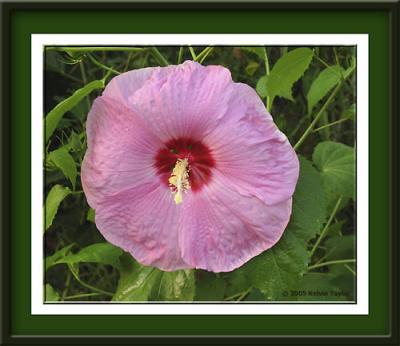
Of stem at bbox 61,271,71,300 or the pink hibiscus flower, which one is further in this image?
stem at bbox 61,271,71,300

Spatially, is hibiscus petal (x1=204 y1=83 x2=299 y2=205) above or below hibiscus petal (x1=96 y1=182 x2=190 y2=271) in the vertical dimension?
above

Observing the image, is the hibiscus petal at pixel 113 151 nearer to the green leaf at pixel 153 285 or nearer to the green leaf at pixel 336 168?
the green leaf at pixel 153 285

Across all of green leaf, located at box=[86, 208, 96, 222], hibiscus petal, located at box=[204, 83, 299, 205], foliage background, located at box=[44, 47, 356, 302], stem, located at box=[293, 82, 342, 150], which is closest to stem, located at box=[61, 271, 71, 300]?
foliage background, located at box=[44, 47, 356, 302]

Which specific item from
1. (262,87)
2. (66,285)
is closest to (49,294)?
(66,285)

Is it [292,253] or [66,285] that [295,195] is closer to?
[292,253]

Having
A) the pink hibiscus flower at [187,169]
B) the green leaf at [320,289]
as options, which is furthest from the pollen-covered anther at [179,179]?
the green leaf at [320,289]

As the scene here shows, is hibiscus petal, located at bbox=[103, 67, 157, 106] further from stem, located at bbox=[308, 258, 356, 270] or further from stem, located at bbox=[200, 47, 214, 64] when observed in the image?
stem, located at bbox=[308, 258, 356, 270]

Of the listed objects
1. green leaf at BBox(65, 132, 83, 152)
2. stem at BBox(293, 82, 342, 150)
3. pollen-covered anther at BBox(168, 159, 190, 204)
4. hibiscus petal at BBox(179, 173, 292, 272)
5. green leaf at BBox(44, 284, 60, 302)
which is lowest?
green leaf at BBox(44, 284, 60, 302)
